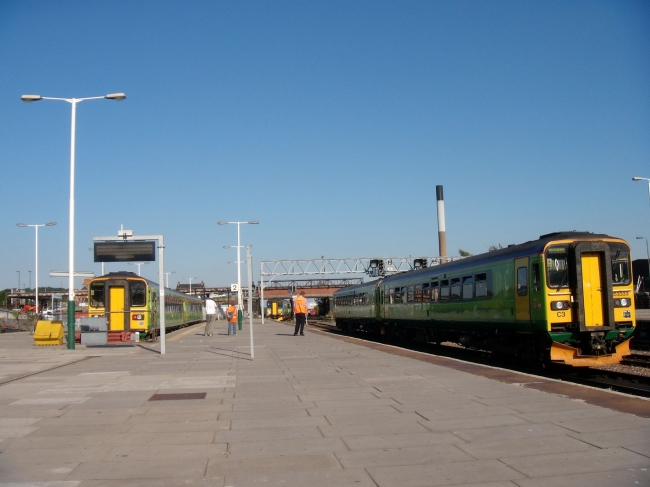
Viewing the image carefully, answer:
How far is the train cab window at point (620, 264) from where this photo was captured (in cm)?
1359

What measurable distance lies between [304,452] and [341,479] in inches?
38.7

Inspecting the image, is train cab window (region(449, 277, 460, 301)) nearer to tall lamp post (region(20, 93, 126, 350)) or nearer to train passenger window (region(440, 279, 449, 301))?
train passenger window (region(440, 279, 449, 301))

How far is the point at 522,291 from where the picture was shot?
1414 cm

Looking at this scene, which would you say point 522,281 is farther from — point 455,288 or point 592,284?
point 455,288

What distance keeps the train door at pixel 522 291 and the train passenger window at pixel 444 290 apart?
16.8 ft

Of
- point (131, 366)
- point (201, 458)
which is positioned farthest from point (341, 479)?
point (131, 366)

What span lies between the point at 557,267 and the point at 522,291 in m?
1.10

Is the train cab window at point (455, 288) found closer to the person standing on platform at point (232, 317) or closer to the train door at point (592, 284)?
the train door at point (592, 284)

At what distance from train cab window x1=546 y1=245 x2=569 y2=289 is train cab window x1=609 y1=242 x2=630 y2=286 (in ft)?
3.65

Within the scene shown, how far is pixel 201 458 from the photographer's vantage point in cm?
610

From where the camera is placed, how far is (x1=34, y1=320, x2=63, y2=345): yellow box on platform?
22.1m

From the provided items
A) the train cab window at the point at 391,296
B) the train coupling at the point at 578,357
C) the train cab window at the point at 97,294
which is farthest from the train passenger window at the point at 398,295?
the train coupling at the point at 578,357

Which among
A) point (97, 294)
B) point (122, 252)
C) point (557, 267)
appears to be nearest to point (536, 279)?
point (557, 267)

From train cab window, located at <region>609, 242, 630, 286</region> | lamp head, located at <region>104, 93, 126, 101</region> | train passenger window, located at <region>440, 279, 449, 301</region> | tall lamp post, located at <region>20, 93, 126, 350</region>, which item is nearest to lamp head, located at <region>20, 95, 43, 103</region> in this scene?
tall lamp post, located at <region>20, 93, 126, 350</region>
